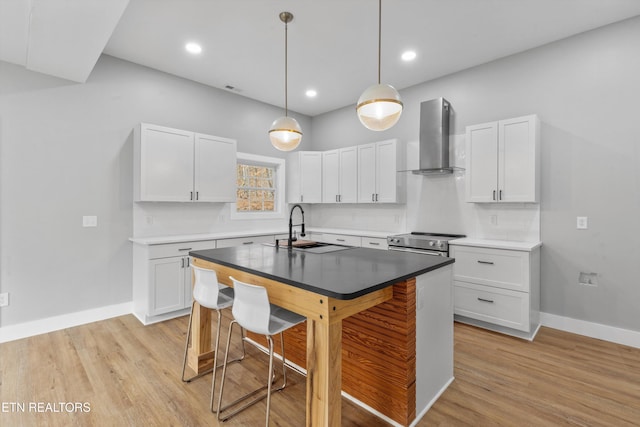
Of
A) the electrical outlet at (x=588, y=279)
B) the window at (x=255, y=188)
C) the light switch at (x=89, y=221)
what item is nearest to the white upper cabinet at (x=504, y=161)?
the electrical outlet at (x=588, y=279)

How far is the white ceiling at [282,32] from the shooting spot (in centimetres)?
258

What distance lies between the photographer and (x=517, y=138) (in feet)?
10.9

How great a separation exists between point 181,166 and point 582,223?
4.51m

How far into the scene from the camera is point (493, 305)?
3.25m

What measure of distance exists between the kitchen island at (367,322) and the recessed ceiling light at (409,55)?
→ 2494mm

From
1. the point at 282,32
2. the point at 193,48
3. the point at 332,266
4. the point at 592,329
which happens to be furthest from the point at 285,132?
the point at 592,329

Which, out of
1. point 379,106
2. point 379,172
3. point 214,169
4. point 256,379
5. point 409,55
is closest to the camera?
point 379,106

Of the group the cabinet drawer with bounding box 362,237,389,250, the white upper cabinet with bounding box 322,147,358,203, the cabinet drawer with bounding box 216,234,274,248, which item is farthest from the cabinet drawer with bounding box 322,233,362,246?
the cabinet drawer with bounding box 216,234,274,248

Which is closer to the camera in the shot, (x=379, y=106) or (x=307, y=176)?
(x=379, y=106)

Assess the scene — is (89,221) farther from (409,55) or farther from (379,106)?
(409,55)

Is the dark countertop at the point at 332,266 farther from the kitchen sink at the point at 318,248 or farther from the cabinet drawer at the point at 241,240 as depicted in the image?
the cabinet drawer at the point at 241,240

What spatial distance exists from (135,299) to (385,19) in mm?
4107

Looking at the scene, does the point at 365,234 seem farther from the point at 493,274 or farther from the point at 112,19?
the point at 112,19

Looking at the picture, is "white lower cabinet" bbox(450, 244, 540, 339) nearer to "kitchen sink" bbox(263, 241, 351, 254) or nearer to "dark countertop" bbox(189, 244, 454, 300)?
A: "dark countertop" bbox(189, 244, 454, 300)
